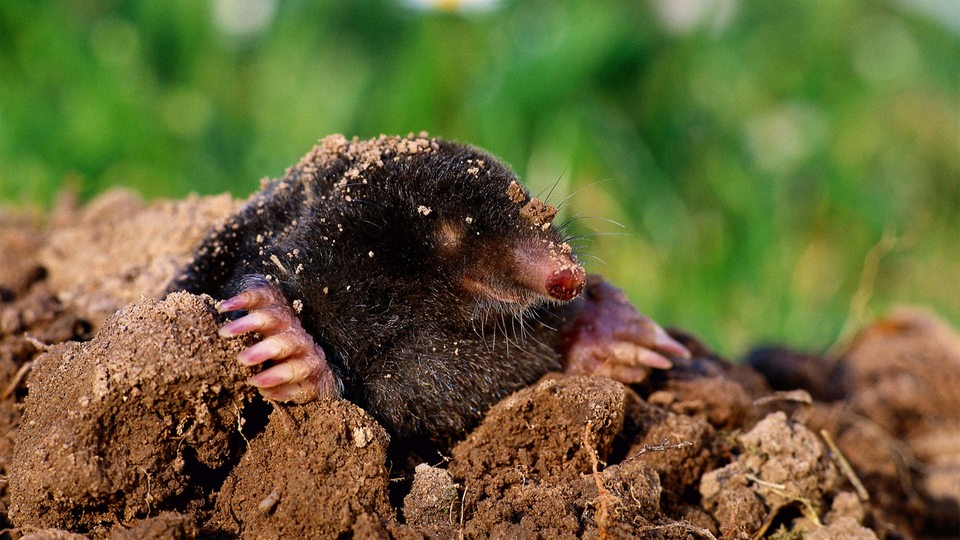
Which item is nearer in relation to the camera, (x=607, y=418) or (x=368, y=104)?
(x=607, y=418)

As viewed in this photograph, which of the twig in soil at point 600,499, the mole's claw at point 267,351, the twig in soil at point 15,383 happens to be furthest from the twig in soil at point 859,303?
the twig in soil at point 15,383

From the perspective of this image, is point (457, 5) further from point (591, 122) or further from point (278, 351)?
point (278, 351)

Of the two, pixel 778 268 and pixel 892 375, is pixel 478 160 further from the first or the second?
pixel 778 268

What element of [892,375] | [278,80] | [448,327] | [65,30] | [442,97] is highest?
[65,30]

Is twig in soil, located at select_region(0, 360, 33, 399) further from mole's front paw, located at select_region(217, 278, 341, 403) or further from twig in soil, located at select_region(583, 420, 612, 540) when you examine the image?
twig in soil, located at select_region(583, 420, 612, 540)

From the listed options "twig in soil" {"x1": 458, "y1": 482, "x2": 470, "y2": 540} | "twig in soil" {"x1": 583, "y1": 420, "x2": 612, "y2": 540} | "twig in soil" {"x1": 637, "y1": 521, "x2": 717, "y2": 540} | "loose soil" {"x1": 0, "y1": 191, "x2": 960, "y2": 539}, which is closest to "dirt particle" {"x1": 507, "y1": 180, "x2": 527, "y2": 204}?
"loose soil" {"x1": 0, "y1": 191, "x2": 960, "y2": 539}

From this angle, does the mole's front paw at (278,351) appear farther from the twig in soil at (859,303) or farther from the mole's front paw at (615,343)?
the twig in soil at (859,303)

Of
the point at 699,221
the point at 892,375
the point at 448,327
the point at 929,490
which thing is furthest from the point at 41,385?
the point at 699,221
